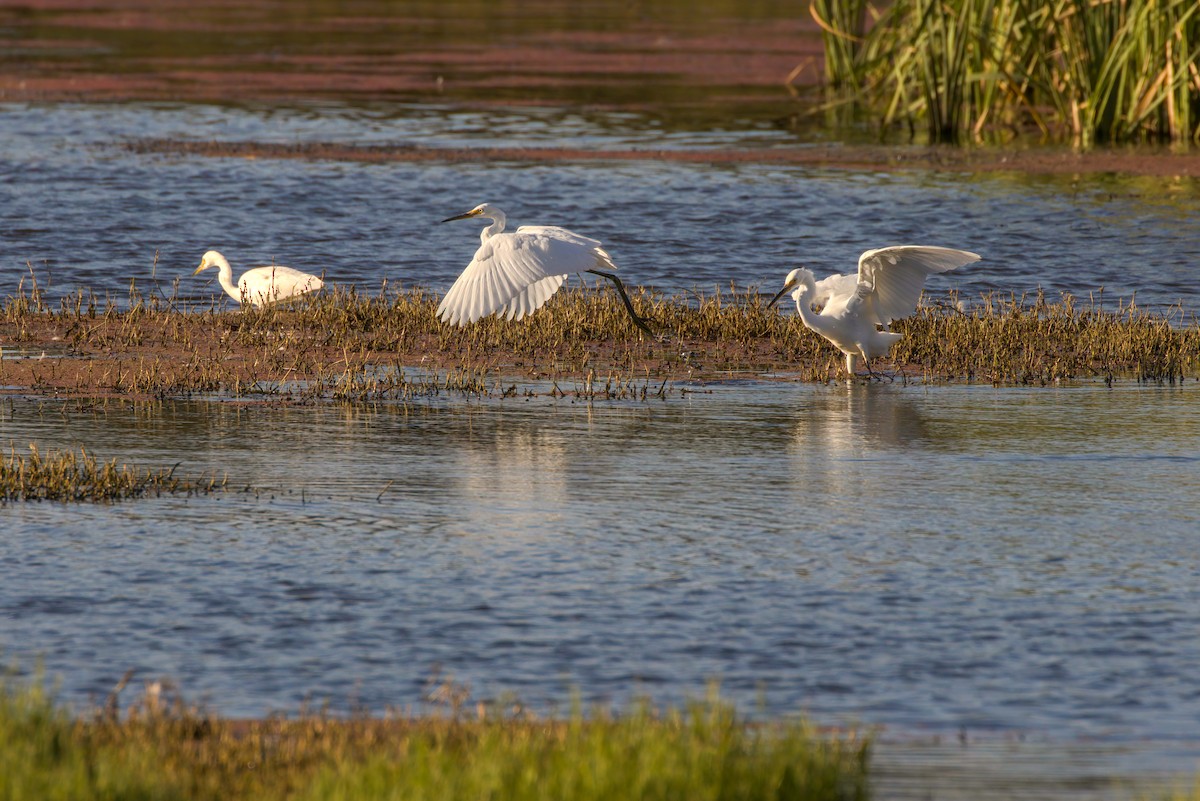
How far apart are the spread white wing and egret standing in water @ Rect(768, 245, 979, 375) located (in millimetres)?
1471

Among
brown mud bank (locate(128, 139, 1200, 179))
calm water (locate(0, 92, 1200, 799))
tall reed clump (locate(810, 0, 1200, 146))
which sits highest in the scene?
tall reed clump (locate(810, 0, 1200, 146))

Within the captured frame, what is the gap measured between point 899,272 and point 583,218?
8.25 m

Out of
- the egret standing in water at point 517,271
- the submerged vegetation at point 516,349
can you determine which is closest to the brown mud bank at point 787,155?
the submerged vegetation at point 516,349

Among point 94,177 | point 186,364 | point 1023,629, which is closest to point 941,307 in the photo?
point 186,364

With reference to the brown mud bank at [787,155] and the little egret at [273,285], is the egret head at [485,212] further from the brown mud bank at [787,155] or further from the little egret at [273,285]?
the brown mud bank at [787,155]

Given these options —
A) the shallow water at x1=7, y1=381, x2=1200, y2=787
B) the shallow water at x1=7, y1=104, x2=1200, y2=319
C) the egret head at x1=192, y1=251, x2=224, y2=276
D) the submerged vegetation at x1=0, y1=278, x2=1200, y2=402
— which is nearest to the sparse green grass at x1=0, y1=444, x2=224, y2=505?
the shallow water at x1=7, y1=381, x2=1200, y2=787

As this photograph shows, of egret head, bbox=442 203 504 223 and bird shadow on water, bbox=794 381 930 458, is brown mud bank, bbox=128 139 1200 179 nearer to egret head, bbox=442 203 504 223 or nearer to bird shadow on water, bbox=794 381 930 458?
egret head, bbox=442 203 504 223

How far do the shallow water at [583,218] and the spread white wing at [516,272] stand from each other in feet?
13.2

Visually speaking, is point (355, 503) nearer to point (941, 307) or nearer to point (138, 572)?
point (138, 572)

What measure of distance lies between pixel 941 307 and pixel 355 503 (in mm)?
7149

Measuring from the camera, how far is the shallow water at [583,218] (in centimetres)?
1661

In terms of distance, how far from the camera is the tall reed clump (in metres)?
20.7

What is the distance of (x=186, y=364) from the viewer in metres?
11.5

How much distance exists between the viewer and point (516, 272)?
454 inches
